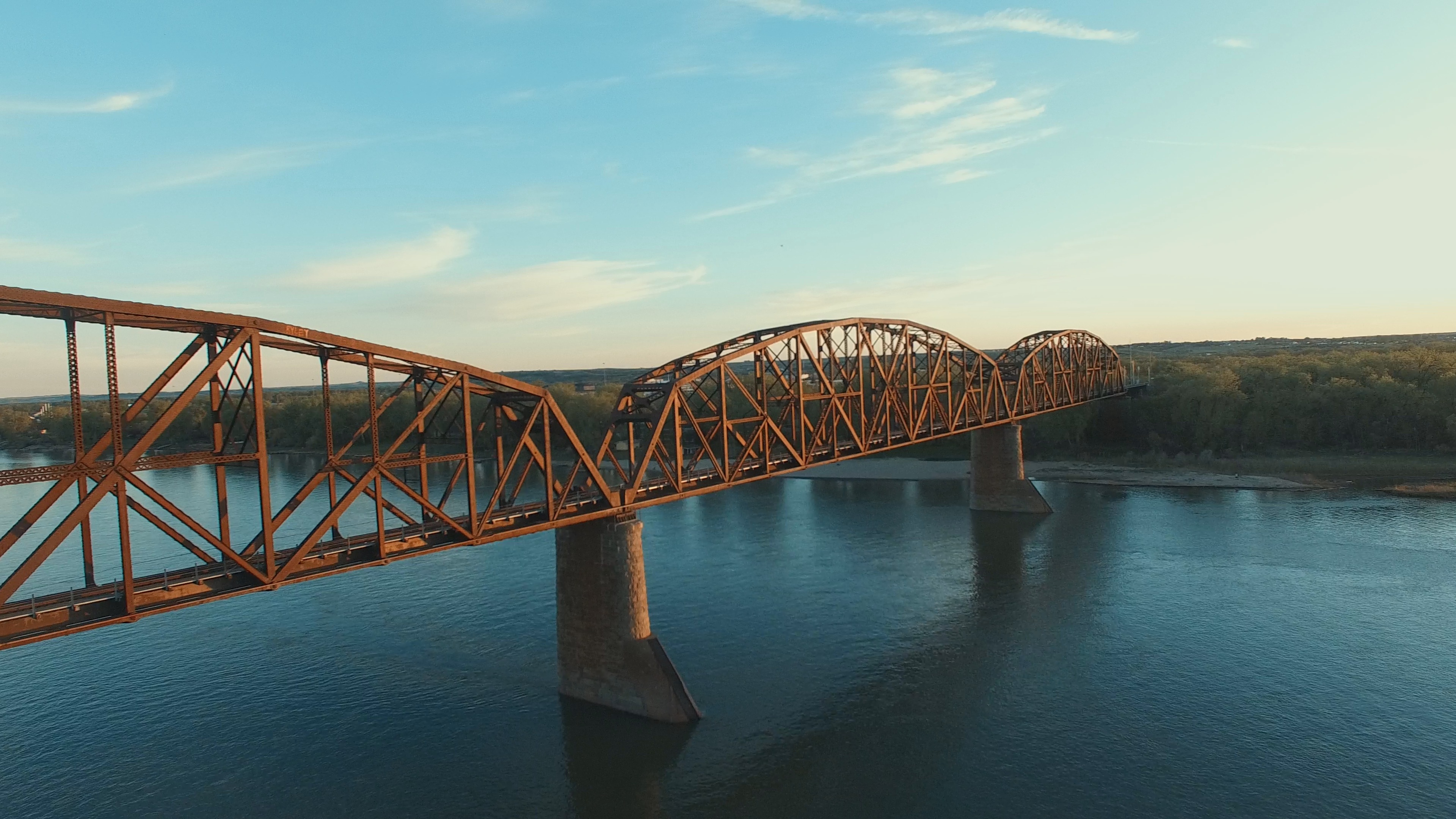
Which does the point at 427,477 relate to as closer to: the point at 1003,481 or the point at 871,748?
the point at 871,748

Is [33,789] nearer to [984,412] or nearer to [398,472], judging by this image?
[984,412]

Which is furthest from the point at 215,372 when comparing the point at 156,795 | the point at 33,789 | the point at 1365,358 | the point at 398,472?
the point at 1365,358

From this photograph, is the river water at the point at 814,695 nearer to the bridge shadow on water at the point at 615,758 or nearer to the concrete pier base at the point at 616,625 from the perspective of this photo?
the bridge shadow on water at the point at 615,758

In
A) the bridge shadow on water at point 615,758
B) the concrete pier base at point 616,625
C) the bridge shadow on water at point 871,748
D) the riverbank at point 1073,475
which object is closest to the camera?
the bridge shadow on water at point 871,748

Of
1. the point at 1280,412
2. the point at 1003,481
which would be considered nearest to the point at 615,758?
the point at 1003,481

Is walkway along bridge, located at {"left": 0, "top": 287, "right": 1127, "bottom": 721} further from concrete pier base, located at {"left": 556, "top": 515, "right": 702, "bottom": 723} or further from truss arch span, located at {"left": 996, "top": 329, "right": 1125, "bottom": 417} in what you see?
truss arch span, located at {"left": 996, "top": 329, "right": 1125, "bottom": 417}

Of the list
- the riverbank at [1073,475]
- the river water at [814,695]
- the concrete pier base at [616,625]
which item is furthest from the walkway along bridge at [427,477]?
the riverbank at [1073,475]
